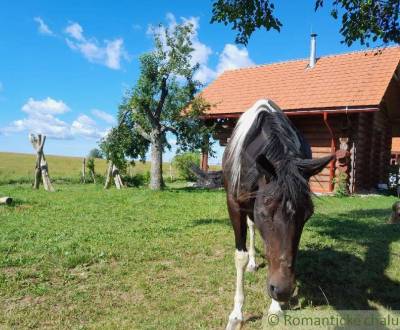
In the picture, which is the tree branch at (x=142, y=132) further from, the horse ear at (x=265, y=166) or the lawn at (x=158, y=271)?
the horse ear at (x=265, y=166)

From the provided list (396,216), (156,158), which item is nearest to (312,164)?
(396,216)

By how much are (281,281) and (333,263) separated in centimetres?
342

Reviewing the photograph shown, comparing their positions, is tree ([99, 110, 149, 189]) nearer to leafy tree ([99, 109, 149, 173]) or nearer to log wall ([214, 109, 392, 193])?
leafy tree ([99, 109, 149, 173])

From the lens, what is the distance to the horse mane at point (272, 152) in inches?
118

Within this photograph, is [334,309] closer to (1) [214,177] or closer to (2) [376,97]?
(1) [214,177]

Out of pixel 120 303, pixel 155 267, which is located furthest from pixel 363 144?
pixel 120 303

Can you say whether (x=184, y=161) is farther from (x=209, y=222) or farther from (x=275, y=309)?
(x=275, y=309)

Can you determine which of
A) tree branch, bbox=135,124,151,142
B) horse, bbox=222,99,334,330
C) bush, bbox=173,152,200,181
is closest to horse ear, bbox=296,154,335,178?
horse, bbox=222,99,334,330

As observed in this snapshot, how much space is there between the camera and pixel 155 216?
981 centimetres

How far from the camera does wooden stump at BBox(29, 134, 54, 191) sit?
1633 cm

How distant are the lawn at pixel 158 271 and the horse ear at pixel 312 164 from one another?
5.92 feet

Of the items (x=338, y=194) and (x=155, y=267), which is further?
(x=338, y=194)

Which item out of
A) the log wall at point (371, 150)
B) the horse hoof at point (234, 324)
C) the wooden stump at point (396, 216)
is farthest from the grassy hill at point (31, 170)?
the horse hoof at point (234, 324)

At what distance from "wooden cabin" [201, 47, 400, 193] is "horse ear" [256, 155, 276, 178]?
41.4 feet
